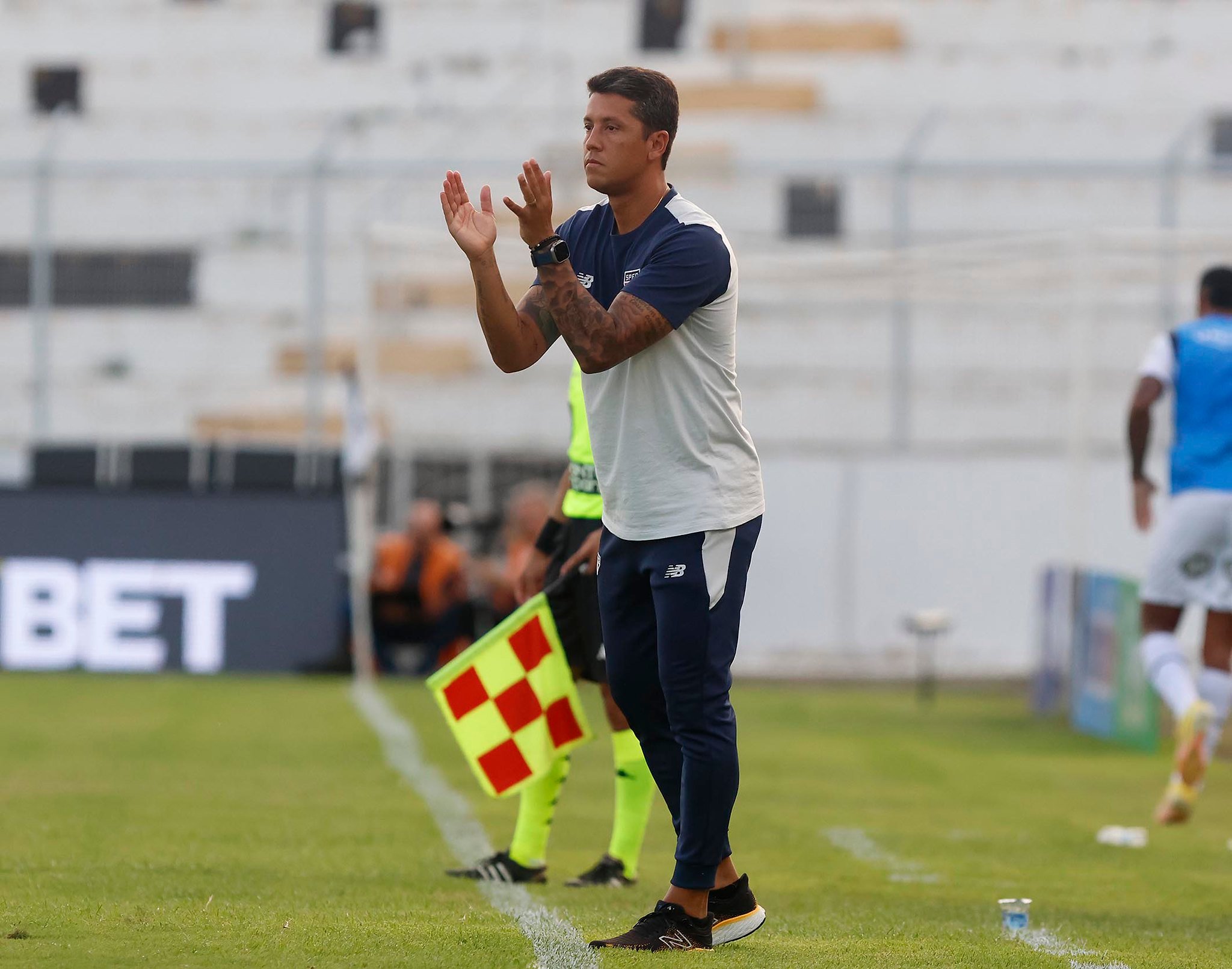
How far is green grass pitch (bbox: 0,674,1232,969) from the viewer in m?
4.79

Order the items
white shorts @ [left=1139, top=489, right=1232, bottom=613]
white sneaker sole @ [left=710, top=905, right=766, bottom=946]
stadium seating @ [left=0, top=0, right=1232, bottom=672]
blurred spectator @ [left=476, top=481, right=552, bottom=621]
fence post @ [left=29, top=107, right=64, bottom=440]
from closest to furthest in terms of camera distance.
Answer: white sneaker sole @ [left=710, top=905, right=766, bottom=946] → white shorts @ [left=1139, top=489, right=1232, bottom=613] → blurred spectator @ [left=476, top=481, right=552, bottom=621] → stadium seating @ [left=0, top=0, right=1232, bottom=672] → fence post @ [left=29, top=107, right=64, bottom=440]

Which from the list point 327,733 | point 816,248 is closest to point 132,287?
point 816,248

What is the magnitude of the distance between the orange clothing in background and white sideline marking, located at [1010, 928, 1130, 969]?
11412 millimetres

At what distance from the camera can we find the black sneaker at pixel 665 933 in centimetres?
457

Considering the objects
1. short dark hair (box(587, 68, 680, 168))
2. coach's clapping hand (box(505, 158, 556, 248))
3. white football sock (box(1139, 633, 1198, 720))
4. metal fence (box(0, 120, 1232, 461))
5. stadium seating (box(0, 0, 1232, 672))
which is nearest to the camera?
coach's clapping hand (box(505, 158, 556, 248))

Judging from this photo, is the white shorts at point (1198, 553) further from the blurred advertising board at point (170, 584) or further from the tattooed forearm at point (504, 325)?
the blurred advertising board at point (170, 584)

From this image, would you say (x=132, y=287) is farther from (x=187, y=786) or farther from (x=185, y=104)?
(x=187, y=786)

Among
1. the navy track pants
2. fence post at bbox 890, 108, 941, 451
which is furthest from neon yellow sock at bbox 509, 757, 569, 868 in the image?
fence post at bbox 890, 108, 941, 451

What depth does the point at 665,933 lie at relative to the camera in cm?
460

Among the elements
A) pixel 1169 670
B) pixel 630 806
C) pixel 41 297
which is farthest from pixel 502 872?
pixel 41 297

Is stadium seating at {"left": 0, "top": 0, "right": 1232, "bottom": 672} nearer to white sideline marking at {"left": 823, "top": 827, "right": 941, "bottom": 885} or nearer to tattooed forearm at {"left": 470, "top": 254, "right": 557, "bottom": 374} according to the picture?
white sideline marking at {"left": 823, "top": 827, "right": 941, "bottom": 885}

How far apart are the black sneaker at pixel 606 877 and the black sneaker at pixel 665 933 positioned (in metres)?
1.54

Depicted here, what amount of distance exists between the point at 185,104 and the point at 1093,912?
24.7 metres

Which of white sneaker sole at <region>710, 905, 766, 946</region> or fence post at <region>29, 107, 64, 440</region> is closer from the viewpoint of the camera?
white sneaker sole at <region>710, 905, 766, 946</region>
